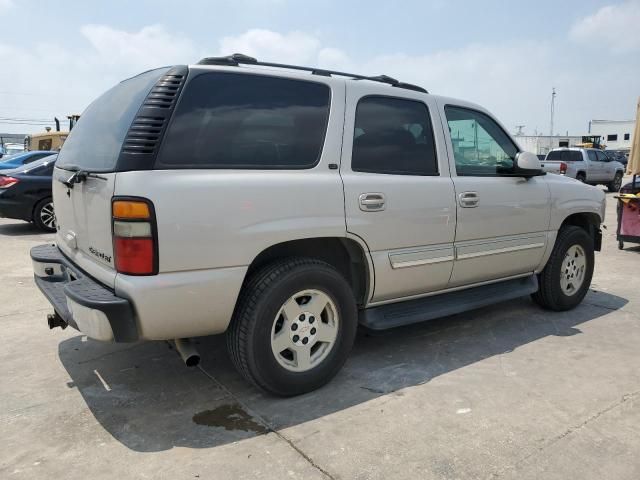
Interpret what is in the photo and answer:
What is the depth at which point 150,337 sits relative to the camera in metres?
2.63

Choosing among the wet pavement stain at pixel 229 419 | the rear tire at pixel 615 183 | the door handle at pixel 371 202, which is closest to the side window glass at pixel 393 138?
the door handle at pixel 371 202

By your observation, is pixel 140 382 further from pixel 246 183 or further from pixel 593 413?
pixel 593 413

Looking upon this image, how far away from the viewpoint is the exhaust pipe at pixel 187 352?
113 inches

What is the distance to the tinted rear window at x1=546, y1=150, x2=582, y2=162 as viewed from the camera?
2032 cm

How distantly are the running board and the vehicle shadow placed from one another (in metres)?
0.33

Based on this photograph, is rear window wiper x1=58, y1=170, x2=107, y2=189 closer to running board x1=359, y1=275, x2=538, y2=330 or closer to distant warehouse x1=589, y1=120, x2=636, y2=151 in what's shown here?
running board x1=359, y1=275, x2=538, y2=330

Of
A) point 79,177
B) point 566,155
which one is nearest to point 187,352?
point 79,177

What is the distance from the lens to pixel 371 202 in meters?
3.26

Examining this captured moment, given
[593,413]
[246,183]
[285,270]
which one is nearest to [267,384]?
[285,270]

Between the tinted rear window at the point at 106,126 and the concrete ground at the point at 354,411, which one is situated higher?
the tinted rear window at the point at 106,126

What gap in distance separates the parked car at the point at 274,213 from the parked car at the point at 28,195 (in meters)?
6.34

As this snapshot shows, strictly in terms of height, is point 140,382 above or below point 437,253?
below

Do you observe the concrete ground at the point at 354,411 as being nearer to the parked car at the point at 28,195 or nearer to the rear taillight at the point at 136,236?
the rear taillight at the point at 136,236

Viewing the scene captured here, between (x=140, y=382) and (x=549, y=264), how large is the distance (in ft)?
11.7
